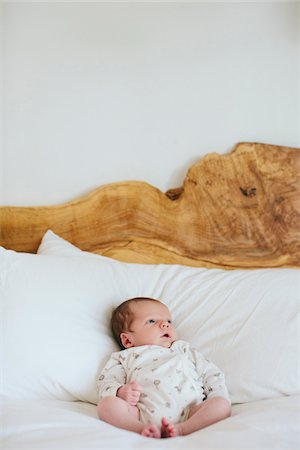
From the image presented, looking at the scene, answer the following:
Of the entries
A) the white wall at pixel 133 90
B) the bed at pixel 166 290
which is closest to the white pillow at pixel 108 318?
the bed at pixel 166 290

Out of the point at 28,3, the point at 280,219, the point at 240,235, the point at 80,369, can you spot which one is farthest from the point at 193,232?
the point at 28,3

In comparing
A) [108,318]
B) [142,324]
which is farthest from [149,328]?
[108,318]

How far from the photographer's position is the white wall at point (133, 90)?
204cm

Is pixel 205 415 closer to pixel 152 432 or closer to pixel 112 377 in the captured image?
pixel 152 432

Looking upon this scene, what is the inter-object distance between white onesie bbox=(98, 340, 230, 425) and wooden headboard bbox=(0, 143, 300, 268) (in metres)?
0.56

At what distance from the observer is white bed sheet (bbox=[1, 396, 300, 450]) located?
1.12 m

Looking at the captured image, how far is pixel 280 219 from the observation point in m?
1.98

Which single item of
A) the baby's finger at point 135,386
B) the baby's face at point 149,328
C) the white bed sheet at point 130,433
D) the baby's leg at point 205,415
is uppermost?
the baby's face at point 149,328

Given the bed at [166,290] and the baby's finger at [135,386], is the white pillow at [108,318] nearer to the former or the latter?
the bed at [166,290]

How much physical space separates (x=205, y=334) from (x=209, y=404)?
0.29 m

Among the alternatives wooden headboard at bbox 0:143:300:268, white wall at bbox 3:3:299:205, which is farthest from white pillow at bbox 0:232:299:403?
white wall at bbox 3:3:299:205

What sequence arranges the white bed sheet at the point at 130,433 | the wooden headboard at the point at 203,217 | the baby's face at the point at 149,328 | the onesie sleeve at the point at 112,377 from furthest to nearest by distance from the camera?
the wooden headboard at the point at 203,217
the baby's face at the point at 149,328
the onesie sleeve at the point at 112,377
the white bed sheet at the point at 130,433

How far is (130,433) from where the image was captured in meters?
1.21

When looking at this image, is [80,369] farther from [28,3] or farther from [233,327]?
[28,3]
